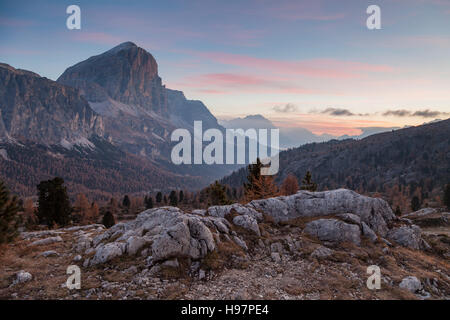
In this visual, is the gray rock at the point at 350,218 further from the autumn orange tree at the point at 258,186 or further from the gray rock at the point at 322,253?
the autumn orange tree at the point at 258,186

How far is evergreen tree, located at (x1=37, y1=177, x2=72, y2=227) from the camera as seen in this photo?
161 feet

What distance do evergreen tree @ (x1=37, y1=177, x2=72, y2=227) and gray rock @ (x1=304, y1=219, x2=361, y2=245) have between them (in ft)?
164

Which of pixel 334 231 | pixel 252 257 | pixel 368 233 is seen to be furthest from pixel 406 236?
pixel 252 257

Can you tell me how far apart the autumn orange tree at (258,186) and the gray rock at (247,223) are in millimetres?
27364

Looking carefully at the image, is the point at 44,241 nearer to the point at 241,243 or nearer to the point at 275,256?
the point at 241,243

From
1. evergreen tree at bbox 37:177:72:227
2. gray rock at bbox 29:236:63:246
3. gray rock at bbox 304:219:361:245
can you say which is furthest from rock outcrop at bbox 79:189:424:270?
evergreen tree at bbox 37:177:72:227

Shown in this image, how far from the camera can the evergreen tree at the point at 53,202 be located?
4897 cm

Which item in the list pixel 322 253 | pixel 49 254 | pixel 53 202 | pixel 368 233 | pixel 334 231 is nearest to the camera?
pixel 322 253

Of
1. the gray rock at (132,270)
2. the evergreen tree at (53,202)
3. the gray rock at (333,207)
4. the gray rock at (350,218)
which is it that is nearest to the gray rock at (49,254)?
the gray rock at (132,270)

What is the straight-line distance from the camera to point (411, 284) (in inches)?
695

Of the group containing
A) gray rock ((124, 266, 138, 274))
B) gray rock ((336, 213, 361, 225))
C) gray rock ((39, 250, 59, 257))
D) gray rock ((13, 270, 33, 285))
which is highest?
gray rock ((336, 213, 361, 225))

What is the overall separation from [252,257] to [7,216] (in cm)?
2431

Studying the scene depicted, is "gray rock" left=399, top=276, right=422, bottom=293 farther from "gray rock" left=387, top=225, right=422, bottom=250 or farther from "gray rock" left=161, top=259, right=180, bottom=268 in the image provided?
"gray rock" left=161, top=259, right=180, bottom=268
